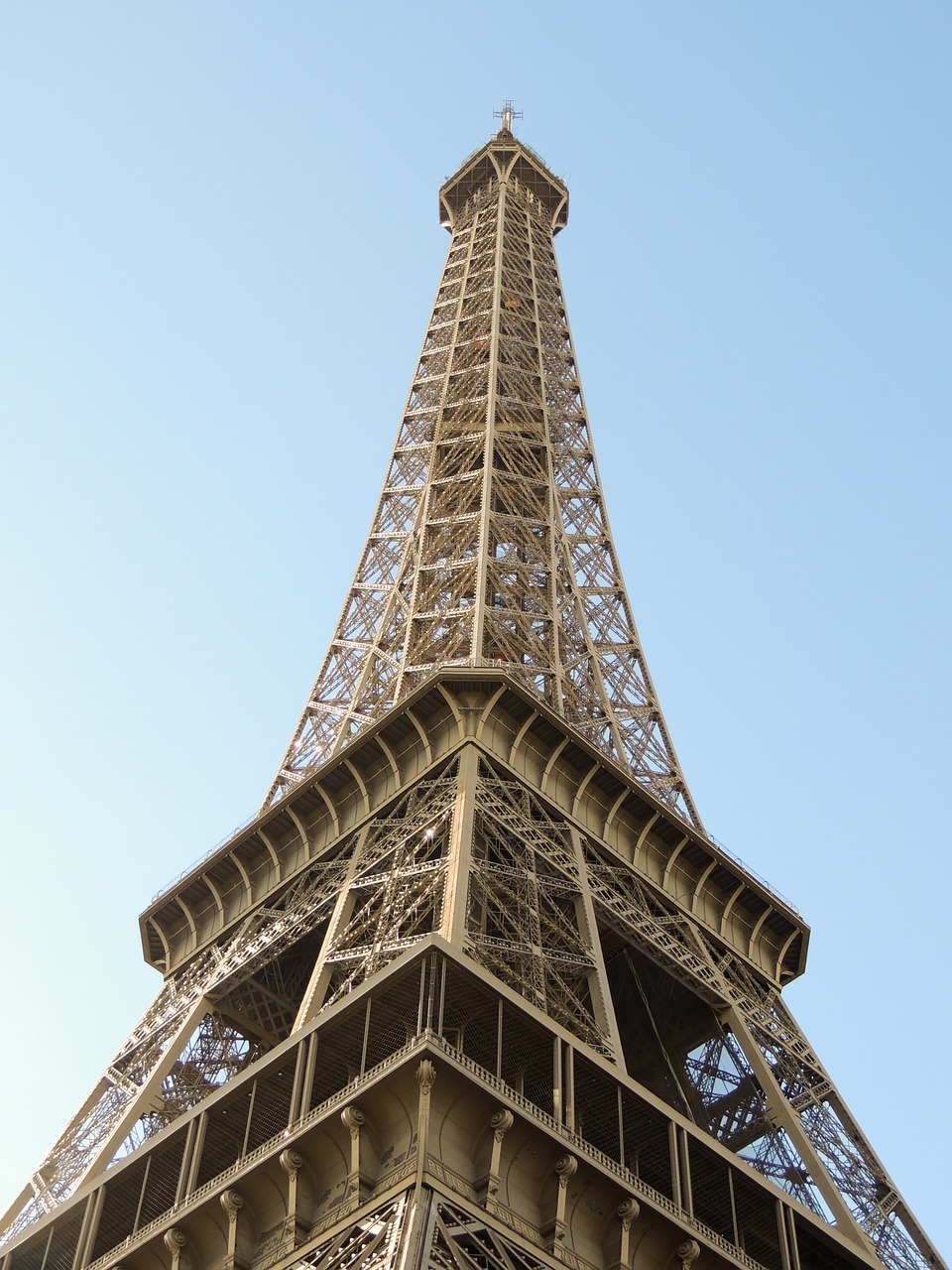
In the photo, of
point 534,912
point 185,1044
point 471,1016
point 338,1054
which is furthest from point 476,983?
point 185,1044

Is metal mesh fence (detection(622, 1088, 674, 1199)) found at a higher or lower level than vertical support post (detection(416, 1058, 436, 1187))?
higher

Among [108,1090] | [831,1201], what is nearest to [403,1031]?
[831,1201]

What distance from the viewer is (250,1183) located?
26.3 metres

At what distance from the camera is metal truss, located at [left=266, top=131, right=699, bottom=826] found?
159 feet

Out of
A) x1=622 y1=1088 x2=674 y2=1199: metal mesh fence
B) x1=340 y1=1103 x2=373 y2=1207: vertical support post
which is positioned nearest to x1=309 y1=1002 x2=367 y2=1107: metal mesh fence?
x1=340 y1=1103 x2=373 y2=1207: vertical support post

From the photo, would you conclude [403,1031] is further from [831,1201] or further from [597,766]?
[597,766]

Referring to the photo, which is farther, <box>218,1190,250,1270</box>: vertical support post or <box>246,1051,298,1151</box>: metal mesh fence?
<box>246,1051,298,1151</box>: metal mesh fence

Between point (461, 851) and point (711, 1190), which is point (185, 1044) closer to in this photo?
point (461, 851)

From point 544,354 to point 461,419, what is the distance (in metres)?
8.23

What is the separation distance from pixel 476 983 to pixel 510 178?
64.0 metres

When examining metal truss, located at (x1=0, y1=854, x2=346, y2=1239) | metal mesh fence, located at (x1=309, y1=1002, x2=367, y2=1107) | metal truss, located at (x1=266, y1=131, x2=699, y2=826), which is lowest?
metal mesh fence, located at (x1=309, y1=1002, x2=367, y2=1107)

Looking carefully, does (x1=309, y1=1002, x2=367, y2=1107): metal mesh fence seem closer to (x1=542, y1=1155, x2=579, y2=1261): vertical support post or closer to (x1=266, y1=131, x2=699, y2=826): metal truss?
(x1=542, y1=1155, x2=579, y2=1261): vertical support post

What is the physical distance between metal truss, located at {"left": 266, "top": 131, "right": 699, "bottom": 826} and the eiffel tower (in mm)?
151

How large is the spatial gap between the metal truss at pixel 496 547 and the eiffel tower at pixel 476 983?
5.9 inches
